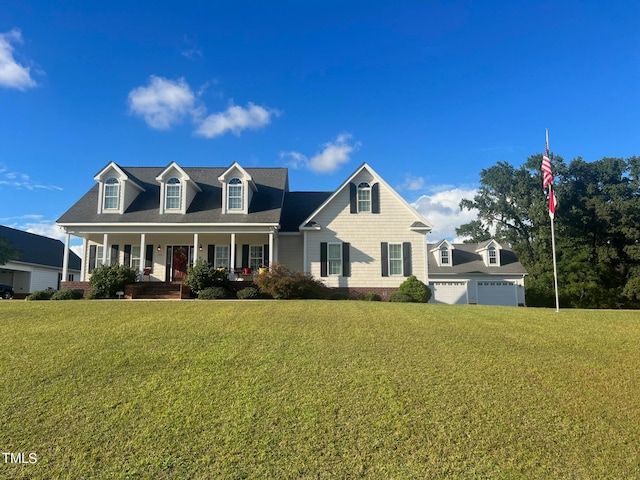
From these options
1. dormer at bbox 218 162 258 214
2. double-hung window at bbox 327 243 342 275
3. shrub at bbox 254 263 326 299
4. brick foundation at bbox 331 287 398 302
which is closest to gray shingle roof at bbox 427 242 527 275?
brick foundation at bbox 331 287 398 302

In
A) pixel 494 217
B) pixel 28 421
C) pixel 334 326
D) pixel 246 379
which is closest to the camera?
pixel 28 421

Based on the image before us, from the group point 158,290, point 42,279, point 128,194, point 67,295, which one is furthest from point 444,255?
point 42,279

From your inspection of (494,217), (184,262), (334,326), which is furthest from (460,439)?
(494,217)

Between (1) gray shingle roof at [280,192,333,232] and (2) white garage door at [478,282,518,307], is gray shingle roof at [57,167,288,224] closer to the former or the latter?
(1) gray shingle roof at [280,192,333,232]

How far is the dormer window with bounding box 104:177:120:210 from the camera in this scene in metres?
22.8

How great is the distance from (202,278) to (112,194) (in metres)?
8.16

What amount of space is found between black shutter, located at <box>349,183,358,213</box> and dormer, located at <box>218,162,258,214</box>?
5.52 metres

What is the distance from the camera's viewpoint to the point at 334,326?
1100cm

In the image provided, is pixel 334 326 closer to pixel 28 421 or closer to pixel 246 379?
pixel 246 379

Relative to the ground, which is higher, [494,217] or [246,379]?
[494,217]

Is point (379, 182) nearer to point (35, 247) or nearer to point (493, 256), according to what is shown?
point (493, 256)

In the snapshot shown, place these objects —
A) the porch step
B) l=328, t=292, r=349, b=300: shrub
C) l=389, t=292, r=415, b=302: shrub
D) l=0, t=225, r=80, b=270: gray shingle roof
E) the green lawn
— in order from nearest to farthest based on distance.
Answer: the green lawn
the porch step
l=389, t=292, r=415, b=302: shrub
l=328, t=292, r=349, b=300: shrub
l=0, t=225, r=80, b=270: gray shingle roof

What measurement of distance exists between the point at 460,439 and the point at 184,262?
803 inches

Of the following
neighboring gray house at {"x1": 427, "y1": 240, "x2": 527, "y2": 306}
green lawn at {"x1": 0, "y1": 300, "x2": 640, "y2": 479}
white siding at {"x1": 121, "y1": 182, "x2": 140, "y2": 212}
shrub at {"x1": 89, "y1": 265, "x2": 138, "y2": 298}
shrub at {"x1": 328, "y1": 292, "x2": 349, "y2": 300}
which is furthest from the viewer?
neighboring gray house at {"x1": 427, "y1": 240, "x2": 527, "y2": 306}
